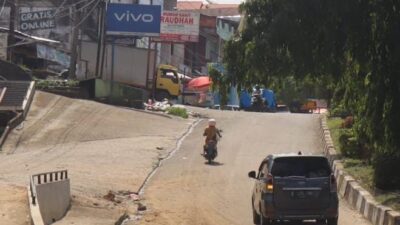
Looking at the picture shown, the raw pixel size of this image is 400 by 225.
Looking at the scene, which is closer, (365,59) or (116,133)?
(365,59)

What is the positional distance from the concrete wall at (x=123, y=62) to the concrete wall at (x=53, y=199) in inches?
1326

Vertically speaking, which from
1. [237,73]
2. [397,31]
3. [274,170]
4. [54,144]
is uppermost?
[397,31]

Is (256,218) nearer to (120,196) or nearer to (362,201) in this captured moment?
(362,201)

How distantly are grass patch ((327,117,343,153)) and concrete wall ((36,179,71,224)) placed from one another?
12628 millimetres

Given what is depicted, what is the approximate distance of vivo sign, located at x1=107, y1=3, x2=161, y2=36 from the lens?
168ft

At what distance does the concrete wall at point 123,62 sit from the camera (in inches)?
1977

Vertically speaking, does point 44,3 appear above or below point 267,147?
above

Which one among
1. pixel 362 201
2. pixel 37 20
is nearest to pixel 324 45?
pixel 362 201

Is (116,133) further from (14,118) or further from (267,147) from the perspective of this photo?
(267,147)

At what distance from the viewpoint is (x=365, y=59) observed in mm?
15125

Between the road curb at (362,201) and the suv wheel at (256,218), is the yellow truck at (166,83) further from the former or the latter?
the suv wheel at (256,218)

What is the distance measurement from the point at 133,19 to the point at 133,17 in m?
0.13

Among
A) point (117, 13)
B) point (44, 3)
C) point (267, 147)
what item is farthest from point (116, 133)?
point (44, 3)

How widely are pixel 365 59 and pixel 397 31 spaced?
2.65ft
